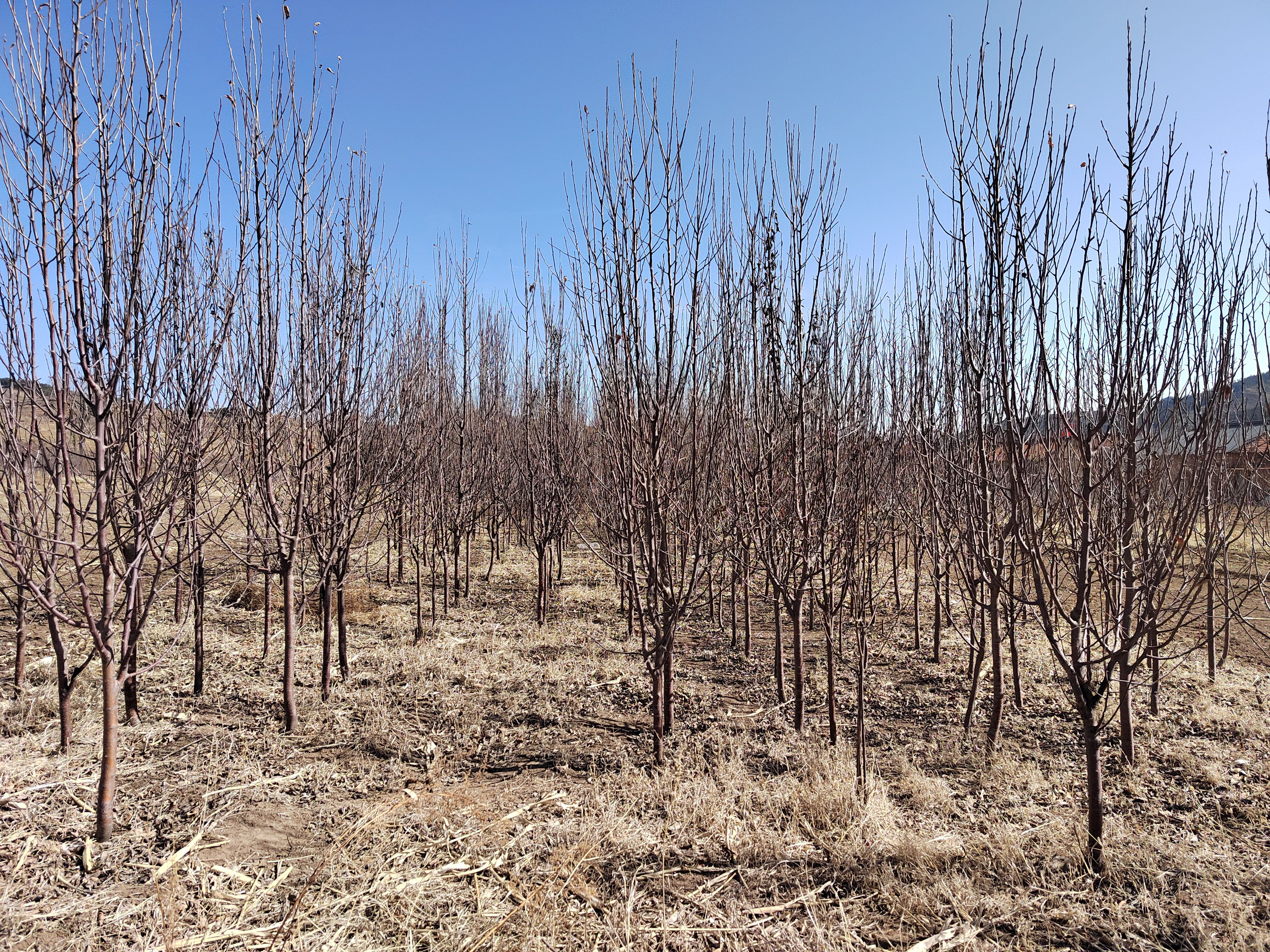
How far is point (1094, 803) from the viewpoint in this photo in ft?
10.00

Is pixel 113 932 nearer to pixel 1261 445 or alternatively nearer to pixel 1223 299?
pixel 1223 299

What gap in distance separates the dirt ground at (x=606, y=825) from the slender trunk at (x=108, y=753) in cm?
14

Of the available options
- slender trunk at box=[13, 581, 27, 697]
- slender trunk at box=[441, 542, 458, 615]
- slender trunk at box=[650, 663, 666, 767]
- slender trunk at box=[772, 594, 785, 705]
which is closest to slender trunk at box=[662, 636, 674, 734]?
slender trunk at box=[650, 663, 666, 767]

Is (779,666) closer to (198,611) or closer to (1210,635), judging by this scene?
(1210,635)

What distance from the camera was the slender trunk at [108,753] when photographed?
9.95ft

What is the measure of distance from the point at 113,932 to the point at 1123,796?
5.21m

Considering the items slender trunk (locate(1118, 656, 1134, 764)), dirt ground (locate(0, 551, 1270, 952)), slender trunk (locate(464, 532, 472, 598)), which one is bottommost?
dirt ground (locate(0, 551, 1270, 952))

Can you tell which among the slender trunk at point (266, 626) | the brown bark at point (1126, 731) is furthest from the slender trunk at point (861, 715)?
the slender trunk at point (266, 626)

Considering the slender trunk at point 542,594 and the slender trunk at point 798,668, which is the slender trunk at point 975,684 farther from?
the slender trunk at point 542,594

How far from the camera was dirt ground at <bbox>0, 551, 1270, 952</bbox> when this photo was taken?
2.75 metres

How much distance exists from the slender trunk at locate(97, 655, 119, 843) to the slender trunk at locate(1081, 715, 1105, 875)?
445 centimetres

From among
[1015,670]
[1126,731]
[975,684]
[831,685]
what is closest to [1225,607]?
[1126,731]

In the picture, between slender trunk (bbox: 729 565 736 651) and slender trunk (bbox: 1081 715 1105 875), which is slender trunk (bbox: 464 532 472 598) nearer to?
slender trunk (bbox: 729 565 736 651)

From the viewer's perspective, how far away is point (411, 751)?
4535 mm
